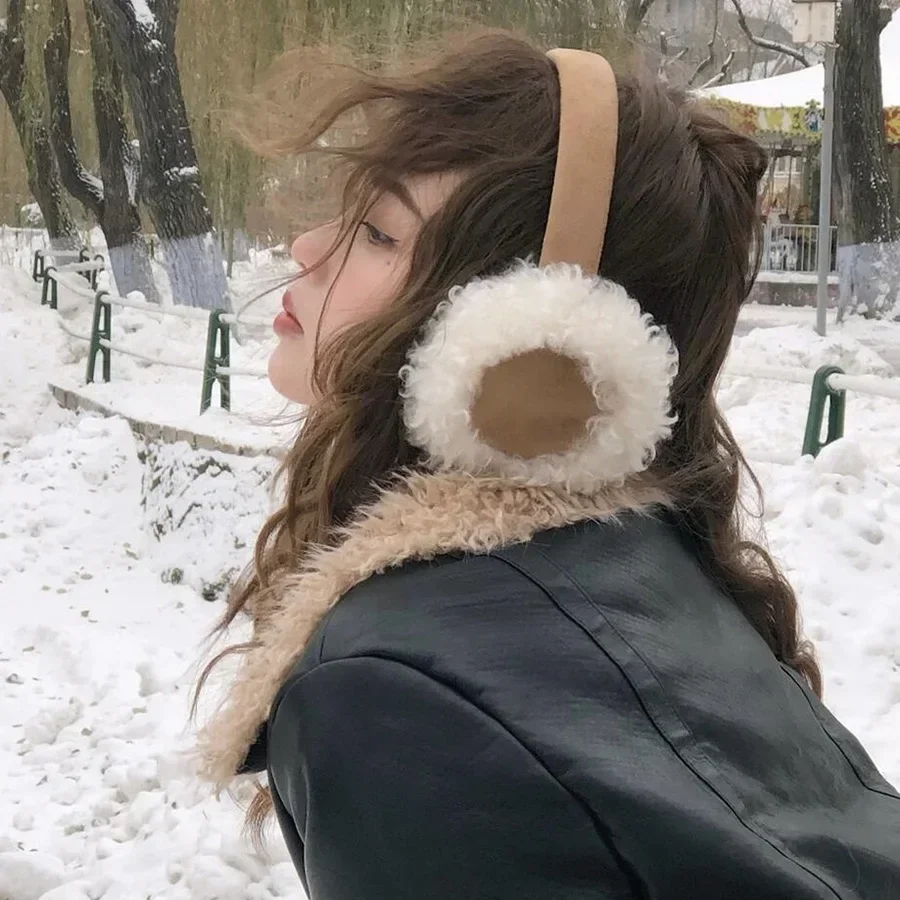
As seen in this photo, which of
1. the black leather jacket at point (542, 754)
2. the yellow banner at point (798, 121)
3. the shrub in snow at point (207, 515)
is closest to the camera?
the black leather jacket at point (542, 754)

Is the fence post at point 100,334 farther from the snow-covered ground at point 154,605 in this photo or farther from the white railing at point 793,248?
the white railing at point 793,248

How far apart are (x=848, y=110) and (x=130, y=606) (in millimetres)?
9230

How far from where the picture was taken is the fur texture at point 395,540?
0.99 m

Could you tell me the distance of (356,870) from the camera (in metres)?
0.87

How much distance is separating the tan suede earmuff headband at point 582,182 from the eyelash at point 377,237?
0.18m

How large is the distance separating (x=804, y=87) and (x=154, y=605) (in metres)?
12.8

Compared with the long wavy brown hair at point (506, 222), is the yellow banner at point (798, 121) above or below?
above

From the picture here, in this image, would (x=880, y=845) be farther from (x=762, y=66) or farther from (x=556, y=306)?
(x=762, y=66)

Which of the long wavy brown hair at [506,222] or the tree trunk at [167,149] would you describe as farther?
the tree trunk at [167,149]

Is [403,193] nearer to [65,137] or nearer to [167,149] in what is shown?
[167,149]

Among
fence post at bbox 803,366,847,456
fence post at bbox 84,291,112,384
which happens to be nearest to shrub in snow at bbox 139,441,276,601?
fence post at bbox 803,366,847,456

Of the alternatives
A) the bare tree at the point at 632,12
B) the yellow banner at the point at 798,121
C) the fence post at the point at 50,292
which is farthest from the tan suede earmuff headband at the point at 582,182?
the yellow banner at the point at 798,121

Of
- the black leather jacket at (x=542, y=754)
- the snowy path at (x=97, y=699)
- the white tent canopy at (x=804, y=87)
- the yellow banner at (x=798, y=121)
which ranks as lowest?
the snowy path at (x=97, y=699)

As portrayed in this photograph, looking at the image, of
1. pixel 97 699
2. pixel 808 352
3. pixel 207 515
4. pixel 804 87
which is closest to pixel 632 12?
pixel 808 352
